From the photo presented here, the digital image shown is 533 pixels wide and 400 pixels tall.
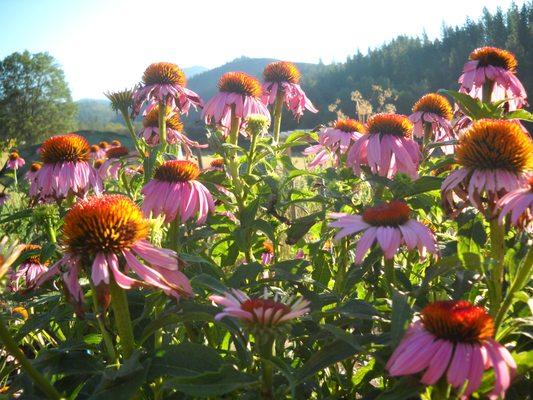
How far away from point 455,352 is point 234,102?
1.68 meters

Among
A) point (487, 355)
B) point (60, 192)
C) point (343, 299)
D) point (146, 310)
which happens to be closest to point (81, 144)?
point (60, 192)

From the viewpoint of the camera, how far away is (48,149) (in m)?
1.93

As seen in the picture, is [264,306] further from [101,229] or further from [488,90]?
[488,90]

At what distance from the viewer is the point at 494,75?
193cm

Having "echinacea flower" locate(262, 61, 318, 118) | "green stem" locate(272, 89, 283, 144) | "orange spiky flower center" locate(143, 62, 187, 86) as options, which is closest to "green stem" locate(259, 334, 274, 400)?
"green stem" locate(272, 89, 283, 144)

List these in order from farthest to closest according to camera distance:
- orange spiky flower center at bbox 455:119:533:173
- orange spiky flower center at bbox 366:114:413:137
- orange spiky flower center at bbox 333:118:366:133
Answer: orange spiky flower center at bbox 333:118:366:133
orange spiky flower center at bbox 366:114:413:137
orange spiky flower center at bbox 455:119:533:173

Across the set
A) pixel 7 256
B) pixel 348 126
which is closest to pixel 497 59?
pixel 348 126

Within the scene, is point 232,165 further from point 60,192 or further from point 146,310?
point 146,310

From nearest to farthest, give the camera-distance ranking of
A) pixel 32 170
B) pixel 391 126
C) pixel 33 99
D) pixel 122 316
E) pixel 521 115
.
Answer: pixel 122 316 < pixel 521 115 < pixel 391 126 < pixel 32 170 < pixel 33 99

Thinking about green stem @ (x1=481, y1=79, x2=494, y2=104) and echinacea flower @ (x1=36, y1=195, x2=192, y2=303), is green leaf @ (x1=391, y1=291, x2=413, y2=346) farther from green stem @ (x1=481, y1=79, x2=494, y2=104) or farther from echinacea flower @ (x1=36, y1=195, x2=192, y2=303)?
green stem @ (x1=481, y1=79, x2=494, y2=104)

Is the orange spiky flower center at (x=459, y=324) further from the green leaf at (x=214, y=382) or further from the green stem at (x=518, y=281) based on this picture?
the green leaf at (x=214, y=382)

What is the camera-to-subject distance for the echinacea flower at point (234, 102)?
224 cm

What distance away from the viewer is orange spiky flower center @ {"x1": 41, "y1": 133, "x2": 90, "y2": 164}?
1910mm

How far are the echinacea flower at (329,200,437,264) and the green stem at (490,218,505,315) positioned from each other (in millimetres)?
120
